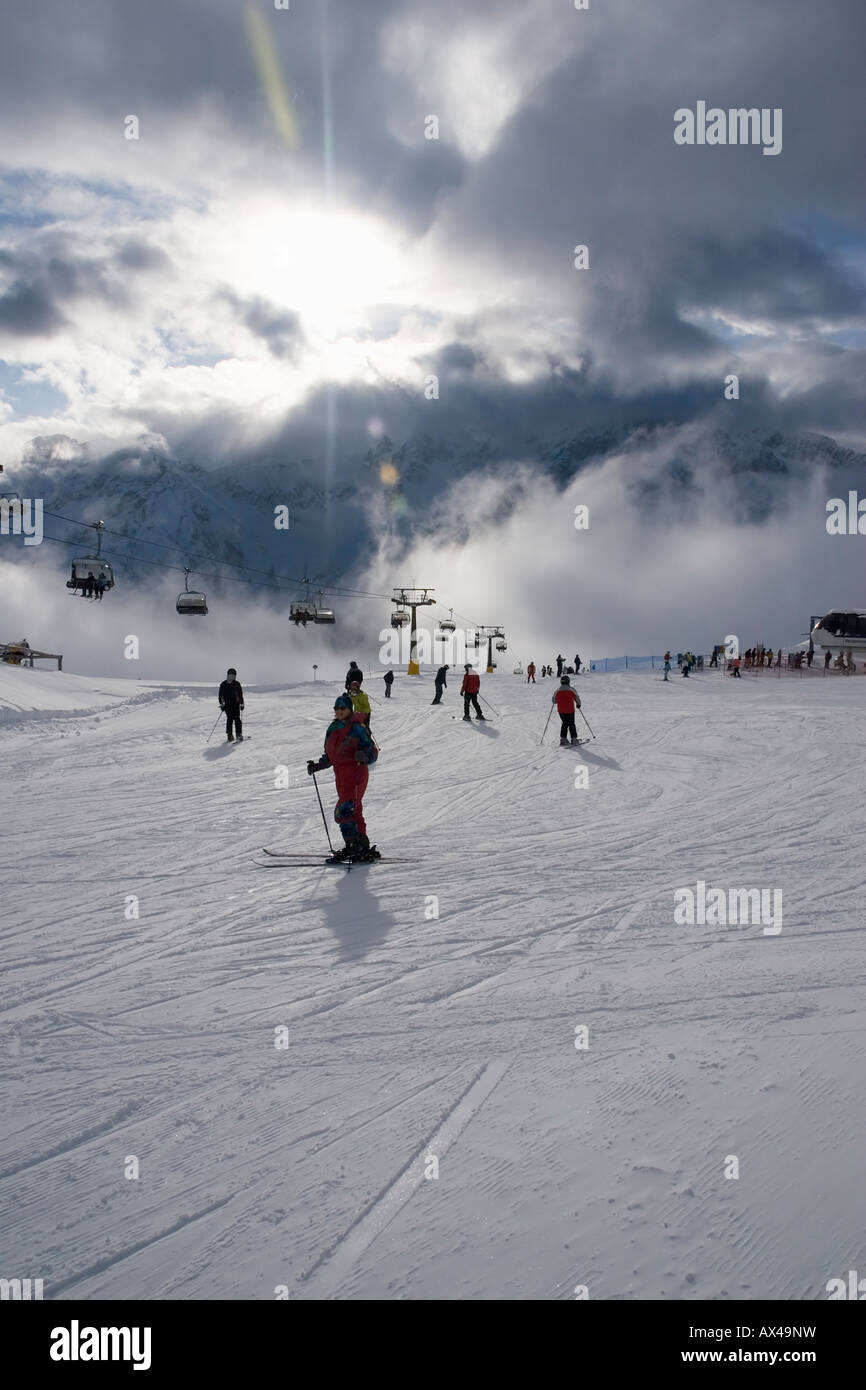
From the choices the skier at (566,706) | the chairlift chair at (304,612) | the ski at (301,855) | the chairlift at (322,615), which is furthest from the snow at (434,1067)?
the chairlift chair at (304,612)

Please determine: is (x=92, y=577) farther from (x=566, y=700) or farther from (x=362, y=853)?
(x=362, y=853)

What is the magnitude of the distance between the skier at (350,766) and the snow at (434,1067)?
354 millimetres

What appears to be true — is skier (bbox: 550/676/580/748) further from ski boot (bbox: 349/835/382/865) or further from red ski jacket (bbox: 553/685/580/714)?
ski boot (bbox: 349/835/382/865)

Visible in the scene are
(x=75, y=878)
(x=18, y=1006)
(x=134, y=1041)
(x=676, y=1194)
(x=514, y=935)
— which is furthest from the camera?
(x=75, y=878)

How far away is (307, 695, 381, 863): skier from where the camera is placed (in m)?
7.74

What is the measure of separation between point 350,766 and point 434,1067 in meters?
4.29

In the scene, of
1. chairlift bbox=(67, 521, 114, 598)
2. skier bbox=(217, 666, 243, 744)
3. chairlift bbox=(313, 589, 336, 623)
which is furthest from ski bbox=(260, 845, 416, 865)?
chairlift bbox=(313, 589, 336, 623)

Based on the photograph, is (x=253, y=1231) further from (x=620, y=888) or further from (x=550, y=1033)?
(x=620, y=888)

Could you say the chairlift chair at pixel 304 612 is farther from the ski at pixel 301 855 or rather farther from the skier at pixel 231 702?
the ski at pixel 301 855

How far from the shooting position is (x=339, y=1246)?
266 centimetres

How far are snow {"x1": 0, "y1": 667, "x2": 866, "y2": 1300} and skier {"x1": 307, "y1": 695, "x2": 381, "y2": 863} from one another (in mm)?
354
